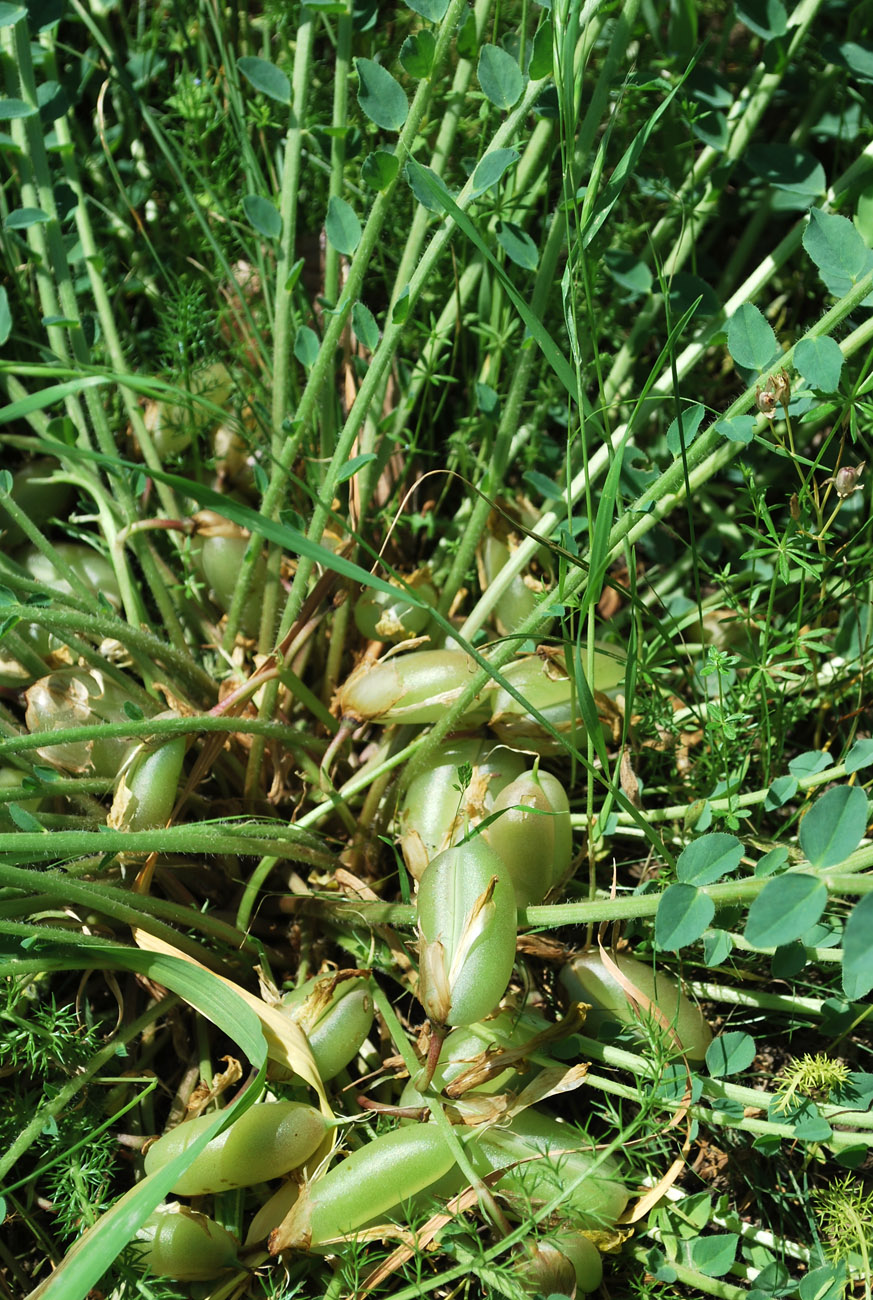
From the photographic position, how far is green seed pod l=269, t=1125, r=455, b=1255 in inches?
38.3

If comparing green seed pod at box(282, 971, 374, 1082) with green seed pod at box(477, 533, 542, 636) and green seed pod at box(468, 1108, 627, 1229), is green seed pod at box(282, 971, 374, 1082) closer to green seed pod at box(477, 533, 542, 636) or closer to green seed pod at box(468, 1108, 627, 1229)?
green seed pod at box(468, 1108, 627, 1229)

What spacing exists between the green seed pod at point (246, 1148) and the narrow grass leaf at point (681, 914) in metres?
0.44

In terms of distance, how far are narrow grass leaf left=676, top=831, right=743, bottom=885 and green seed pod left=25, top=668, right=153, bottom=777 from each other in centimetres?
64

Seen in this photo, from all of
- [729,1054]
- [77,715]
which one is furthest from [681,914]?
[77,715]

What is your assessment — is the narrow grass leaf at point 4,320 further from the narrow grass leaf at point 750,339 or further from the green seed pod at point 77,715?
the narrow grass leaf at point 750,339

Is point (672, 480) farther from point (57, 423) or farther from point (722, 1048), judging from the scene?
point (57, 423)

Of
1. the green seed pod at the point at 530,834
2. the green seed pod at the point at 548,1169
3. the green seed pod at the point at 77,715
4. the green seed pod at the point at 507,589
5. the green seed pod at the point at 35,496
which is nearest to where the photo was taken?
the green seed pod at the point at 548,1169

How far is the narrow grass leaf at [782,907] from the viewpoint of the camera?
764 mm

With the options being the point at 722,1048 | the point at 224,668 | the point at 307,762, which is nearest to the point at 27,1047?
the point at 307,762

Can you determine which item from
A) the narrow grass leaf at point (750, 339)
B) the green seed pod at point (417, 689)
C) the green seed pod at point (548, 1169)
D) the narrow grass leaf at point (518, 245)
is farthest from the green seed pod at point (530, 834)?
the narrow grass leaf at point (518, 245)

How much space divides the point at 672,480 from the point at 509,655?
0.24 metres

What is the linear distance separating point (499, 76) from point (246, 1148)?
3.59ft

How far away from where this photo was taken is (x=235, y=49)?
1.68m

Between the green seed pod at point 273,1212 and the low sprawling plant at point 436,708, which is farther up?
the low sprawling plant at point 436,708
